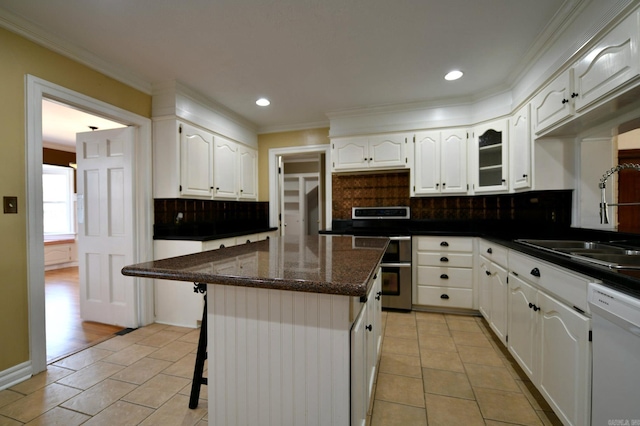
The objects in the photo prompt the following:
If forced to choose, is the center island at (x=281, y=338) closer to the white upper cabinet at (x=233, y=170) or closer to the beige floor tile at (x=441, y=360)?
the beige floor tile at (x=441, y=360)

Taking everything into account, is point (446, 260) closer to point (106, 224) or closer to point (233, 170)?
point (233, 170)

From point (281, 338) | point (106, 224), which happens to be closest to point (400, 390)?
point (281, 338)

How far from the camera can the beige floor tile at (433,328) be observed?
8.60 feet

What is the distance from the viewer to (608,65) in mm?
1453

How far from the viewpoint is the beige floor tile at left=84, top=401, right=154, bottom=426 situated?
4.91 ft

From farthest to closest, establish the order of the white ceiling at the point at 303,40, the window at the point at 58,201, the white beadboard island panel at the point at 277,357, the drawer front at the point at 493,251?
the window at the point at 58,201 < the drawer front at the point at 493,251 < the white ceiling at the point at 303,40 < the white beadboard island panel at the point at 277,357

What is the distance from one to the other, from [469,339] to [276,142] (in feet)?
11.2

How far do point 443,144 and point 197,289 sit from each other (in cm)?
298

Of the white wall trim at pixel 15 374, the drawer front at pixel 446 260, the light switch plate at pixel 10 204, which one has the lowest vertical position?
the white wall trim at pixel 15 374

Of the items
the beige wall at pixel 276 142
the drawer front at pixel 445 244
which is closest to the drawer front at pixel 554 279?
the drawer front at pixel 445 244

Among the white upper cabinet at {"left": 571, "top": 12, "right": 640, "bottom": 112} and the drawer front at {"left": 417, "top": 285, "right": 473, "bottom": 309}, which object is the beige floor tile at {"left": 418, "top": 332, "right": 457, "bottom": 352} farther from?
the white upper cabinet at {"left": 571, "top": 12, "right": 640, "bottom": 112}

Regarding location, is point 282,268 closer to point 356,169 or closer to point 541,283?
point 541,283

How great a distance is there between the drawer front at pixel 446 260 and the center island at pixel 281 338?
2081 mm

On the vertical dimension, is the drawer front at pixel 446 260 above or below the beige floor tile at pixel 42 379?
above
